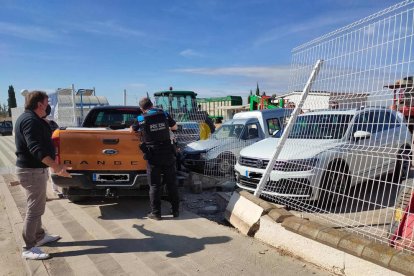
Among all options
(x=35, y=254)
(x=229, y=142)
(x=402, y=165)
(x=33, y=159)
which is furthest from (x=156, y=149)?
(x=229, y=142)

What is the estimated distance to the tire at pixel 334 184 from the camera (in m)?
4.39

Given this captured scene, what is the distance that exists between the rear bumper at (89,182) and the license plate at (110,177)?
0.05 m

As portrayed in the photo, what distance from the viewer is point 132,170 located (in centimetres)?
583

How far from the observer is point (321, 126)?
16.7ft

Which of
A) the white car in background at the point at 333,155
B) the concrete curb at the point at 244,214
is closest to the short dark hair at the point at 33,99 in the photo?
the concrete curb at the point at 244,214

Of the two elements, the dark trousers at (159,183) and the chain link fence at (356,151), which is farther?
the dark trousers at (159,183)

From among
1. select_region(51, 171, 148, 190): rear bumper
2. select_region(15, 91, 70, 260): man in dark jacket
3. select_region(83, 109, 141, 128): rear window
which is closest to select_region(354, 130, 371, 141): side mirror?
select_region(51, 171, 148, 190): rear bumper

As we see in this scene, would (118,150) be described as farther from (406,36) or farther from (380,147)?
(406,36)

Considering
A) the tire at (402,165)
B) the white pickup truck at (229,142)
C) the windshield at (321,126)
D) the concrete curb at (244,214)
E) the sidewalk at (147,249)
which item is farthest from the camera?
the white pickup truck at (229,142)

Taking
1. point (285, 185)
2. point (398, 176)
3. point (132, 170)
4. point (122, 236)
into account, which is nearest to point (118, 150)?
point (132, 170)

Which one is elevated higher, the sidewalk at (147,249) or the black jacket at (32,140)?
the black jacket at (32,140)

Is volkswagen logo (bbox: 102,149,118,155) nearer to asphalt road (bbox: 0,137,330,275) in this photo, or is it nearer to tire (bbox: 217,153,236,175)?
asphalt road (bbox: 0,137,330,275)

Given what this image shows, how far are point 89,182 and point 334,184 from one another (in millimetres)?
3663

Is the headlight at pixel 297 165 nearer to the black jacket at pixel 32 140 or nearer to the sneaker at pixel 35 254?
the black jacket at pixel 32 140
